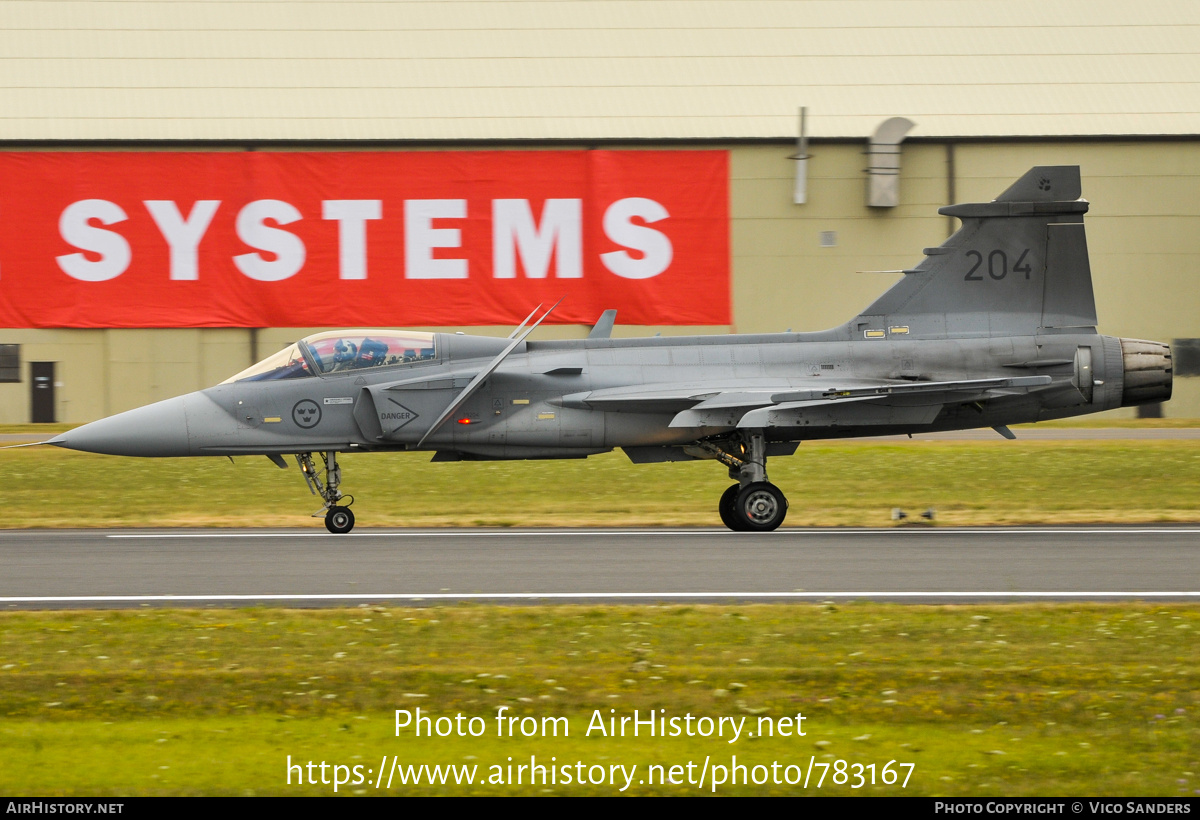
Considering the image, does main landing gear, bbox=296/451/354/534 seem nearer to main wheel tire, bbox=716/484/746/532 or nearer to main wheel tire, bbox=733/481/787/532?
main wheel tire, bbox=716/484/746/532

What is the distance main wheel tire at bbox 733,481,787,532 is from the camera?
16.6m

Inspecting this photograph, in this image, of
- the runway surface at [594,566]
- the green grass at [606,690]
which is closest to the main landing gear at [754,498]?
the runway surface at [594,566]

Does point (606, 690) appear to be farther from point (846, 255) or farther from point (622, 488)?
point (846, 255)

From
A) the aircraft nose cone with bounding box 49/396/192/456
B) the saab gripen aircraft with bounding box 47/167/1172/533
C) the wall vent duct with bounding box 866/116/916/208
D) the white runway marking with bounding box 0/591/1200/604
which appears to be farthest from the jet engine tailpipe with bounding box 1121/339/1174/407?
the wall vent duct with bounding box 866/116/916/208

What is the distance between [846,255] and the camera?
31.9 meters

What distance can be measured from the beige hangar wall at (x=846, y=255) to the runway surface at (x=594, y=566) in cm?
1473

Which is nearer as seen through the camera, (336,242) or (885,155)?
(336,242)

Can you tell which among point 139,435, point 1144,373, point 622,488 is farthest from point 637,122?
point 139,435

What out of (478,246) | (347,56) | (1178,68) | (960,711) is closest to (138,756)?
(960,711)

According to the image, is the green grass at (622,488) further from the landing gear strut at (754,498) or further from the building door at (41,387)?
the building door at (41,387)

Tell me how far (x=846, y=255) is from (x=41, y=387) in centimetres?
2031

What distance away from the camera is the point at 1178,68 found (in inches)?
1312

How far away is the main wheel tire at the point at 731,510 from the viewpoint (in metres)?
16.8

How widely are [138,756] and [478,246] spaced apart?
992 inches
